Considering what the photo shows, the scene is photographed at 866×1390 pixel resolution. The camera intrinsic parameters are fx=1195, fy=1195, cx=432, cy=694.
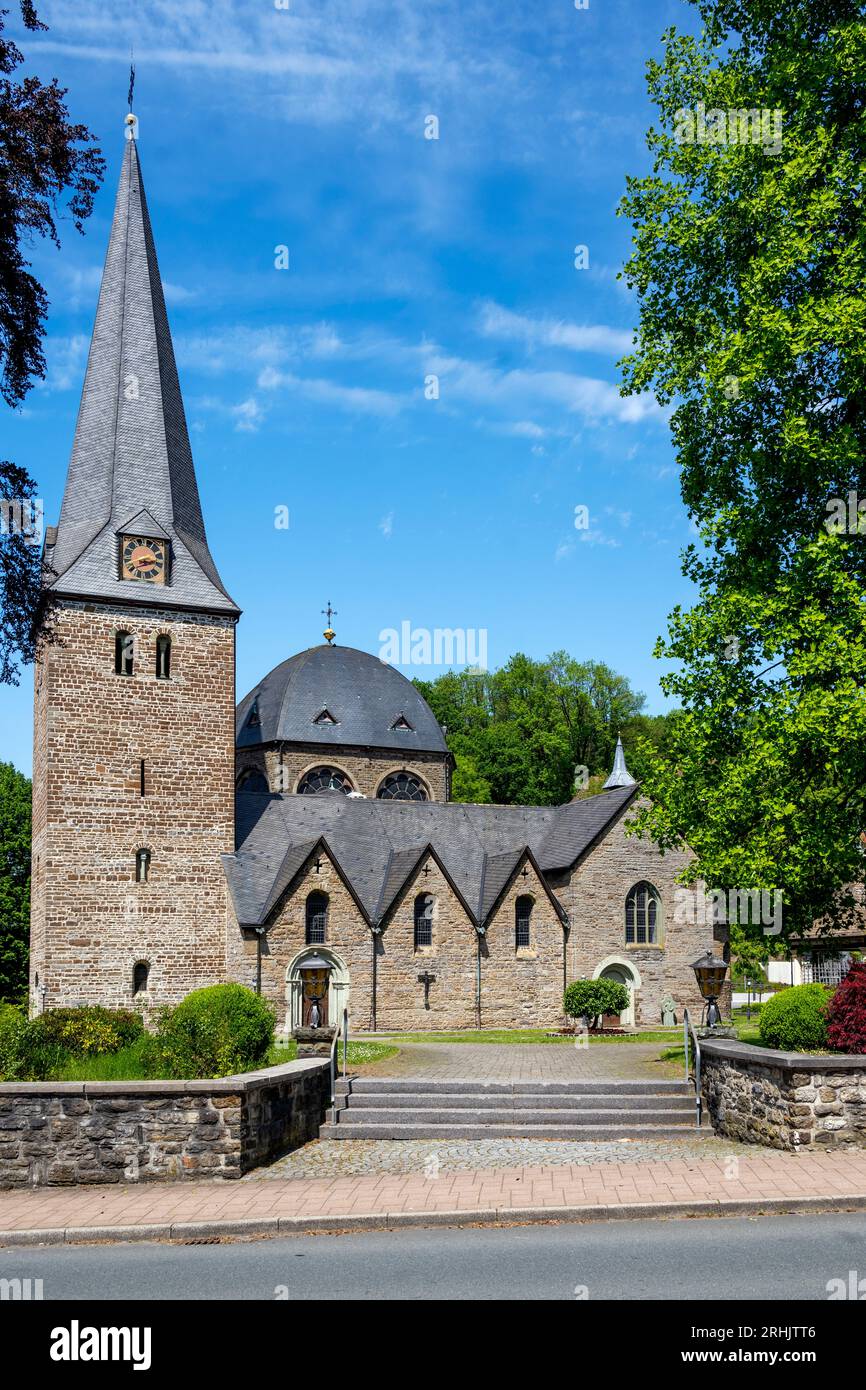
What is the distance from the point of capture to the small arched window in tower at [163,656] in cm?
3641

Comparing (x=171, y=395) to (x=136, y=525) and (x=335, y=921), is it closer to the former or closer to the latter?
(x=136, y=525)

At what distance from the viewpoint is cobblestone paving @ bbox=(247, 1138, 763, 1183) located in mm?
→ 12750

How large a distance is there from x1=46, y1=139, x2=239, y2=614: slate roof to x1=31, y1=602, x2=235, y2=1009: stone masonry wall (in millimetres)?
1300

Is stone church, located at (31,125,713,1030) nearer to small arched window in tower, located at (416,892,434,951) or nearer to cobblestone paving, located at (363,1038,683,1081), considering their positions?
small arched window in tower, located at (416,892,434,951)

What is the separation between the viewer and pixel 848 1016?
13867 mm

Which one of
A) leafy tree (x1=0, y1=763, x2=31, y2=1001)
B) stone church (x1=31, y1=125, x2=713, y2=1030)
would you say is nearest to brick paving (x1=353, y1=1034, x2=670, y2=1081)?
stone church (x1=31, y1=125, x2=713, y2=1030)

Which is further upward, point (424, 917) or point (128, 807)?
point (128, 807)

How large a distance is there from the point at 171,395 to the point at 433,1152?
3040 centimetres

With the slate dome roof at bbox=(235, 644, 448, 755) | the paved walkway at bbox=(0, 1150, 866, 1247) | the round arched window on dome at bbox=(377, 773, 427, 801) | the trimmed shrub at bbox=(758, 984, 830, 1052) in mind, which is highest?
the slate dome roof at bbox=(235, 644, 448, 755)

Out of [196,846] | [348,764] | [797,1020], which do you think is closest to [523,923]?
[196,846]

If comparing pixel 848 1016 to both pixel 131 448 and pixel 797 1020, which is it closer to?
pixel 797 1020

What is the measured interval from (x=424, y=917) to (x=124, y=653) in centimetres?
1235
